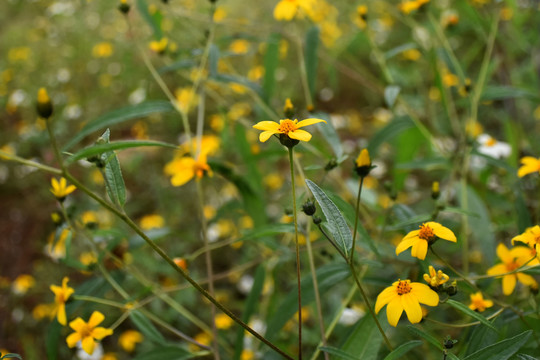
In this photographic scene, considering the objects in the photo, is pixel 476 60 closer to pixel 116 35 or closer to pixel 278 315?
pixel 116 35

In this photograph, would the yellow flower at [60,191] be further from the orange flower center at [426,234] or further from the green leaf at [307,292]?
the orange flower center at [426,234]

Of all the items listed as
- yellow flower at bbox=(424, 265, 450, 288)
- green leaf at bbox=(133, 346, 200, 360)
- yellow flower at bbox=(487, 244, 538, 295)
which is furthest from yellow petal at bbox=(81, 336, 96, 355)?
yellow flower at bbox=(487, 244, 538, 295)

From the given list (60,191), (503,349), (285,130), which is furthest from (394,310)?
(60,191)

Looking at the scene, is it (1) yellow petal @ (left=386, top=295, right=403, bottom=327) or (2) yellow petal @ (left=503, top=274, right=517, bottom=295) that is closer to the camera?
(1) yellow petal @ (left=386, top=295, right=403, bottom=327)

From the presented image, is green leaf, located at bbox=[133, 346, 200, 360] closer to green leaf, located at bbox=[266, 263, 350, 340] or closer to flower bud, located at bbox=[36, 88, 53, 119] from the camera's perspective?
green leaf, located at bbox=[266, 263, 350, 340]

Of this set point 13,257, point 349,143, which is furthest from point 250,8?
point 13,257

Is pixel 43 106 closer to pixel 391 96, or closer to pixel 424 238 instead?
pixel 424 238

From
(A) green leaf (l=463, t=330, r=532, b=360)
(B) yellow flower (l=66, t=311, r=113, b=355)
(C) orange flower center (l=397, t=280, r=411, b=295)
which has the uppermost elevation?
(C) orange flower center (l=397, t=280, r=411, b=295)

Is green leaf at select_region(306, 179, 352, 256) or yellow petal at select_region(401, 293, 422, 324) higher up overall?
green leaf at select_region(306, 179, 352, 256)
